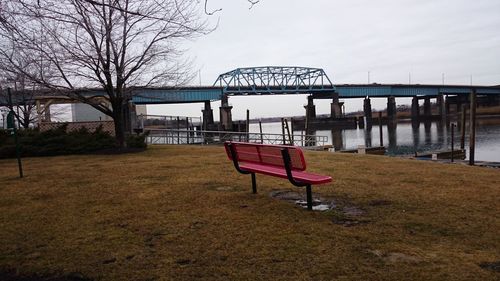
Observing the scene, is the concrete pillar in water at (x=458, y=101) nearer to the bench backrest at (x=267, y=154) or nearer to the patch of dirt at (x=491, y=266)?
the bench backrest at (x=267, y=154)

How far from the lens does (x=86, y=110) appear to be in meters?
38.9

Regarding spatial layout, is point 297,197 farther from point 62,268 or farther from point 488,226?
point 62,268

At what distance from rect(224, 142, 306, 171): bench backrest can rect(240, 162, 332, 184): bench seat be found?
65 millimetres

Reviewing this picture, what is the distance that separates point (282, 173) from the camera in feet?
20.2

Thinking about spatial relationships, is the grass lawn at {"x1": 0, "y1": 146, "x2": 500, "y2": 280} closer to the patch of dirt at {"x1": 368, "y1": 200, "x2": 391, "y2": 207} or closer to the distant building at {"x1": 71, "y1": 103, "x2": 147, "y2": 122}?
the patch of dirt at {"x1": 368, "y1": 200, "x2": 391, "y2": 207}

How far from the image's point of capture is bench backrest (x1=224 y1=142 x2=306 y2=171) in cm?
578

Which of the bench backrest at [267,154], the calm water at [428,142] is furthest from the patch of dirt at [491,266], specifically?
the calm water at [428,142]

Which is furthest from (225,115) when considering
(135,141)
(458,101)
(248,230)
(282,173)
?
(458,101)

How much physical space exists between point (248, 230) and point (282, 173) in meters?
1.27

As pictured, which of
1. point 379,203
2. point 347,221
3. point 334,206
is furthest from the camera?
point 379,203

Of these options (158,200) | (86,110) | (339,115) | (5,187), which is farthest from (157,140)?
(339,115)

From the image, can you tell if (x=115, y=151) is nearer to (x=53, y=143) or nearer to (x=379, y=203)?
(x=53, y=143)

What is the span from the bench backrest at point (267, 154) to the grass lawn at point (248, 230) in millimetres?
585

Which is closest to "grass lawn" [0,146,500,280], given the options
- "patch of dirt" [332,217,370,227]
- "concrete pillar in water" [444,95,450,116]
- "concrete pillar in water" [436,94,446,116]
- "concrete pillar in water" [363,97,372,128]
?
"patch of dirt" [332,217,370,227]
